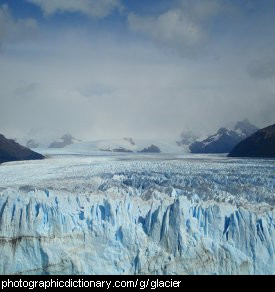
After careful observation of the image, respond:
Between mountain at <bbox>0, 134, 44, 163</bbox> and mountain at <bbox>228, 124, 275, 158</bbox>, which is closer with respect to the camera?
mountain at <bbox>228, 124, 275, 158</bbox>

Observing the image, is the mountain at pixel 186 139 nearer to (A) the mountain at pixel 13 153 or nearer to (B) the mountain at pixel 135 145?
(B) the mountain at pixel 135 145

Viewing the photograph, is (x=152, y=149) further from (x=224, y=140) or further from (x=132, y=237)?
(x=132, y=237)

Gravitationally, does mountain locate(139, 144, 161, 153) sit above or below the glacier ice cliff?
above

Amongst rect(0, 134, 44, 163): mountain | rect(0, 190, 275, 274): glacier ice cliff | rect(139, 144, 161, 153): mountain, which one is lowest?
rect(0, 190, 275, 274): glacier ice cliff

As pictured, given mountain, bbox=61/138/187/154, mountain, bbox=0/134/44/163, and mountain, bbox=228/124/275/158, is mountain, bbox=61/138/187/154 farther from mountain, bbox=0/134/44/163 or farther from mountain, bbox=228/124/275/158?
mountain, bbox=228/124/275/158

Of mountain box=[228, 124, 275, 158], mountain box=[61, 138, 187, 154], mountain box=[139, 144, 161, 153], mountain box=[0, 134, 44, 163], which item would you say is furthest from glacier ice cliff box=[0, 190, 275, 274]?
mountain box=[139, 144, 161, 153]
